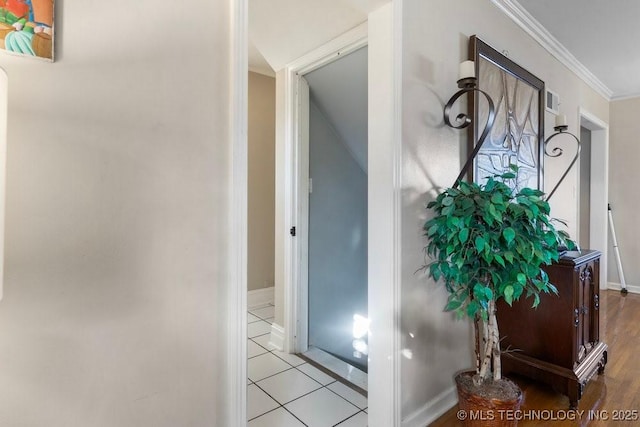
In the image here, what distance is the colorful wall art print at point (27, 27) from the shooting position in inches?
30.3

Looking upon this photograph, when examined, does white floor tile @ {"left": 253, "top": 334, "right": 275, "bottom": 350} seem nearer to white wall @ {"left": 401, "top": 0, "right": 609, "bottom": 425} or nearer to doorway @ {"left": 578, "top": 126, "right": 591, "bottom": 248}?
white wall @ {"left": 401, "top": 0, "right": 609, "bottom": 425}

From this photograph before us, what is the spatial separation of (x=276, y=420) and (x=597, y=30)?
3.58 meters

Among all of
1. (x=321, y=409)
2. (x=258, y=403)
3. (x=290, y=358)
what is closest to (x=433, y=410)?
(x=321, y=409)

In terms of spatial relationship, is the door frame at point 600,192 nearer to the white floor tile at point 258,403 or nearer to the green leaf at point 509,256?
the green leaf at point 509,256

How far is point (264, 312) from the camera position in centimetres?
353

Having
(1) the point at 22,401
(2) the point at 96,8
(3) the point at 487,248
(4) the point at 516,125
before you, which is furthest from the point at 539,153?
(1) the point at 22,401

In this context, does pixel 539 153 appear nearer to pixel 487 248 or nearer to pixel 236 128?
pixel 487 248

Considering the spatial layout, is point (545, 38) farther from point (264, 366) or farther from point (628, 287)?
point (628, 287)

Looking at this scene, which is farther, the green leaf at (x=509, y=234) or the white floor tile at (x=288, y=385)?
the white floor tile at (x=288, y=385)

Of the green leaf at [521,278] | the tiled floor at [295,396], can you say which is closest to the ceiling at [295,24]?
the green leaf at [521,278]

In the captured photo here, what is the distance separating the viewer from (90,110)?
0.89m

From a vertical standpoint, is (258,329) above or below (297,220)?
below

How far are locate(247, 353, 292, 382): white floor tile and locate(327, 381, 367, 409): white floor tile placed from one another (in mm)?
382

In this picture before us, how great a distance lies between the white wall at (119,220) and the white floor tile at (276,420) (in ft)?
2.62
